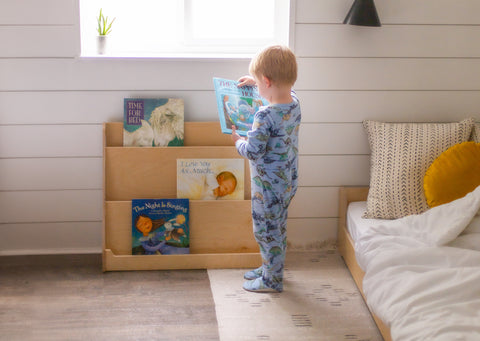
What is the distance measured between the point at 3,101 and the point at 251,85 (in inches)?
40.7

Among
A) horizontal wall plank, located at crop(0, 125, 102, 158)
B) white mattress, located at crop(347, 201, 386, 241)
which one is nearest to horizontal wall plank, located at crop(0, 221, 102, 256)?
horizontal wall plank, located at crop(0, 125, 102, 158)

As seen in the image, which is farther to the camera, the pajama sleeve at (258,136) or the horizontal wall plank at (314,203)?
the horizontal wall plank at (314,203)

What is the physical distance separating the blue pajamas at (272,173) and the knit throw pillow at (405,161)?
1.31 ft

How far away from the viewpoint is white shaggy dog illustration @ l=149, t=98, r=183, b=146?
248cm

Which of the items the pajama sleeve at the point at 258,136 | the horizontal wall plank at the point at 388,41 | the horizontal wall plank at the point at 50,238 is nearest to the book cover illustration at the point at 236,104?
the pajama sleeve at the point at 258,136

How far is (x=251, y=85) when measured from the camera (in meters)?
2.31

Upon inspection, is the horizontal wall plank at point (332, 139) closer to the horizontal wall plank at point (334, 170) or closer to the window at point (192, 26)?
the horizontal wall plank at point (334, 170)

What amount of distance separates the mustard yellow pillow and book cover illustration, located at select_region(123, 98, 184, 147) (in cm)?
103

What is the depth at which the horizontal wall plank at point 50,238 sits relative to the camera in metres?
2.58

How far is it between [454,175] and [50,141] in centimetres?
164

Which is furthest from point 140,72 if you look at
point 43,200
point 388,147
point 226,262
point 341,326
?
point 341,326

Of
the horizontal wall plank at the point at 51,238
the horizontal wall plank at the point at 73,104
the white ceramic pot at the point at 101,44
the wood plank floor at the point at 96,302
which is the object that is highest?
the white ceramic pot at the point at 101,44

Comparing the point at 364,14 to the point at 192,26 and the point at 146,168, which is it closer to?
the point at 192,26

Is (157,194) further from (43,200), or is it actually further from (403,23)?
(403,23)
